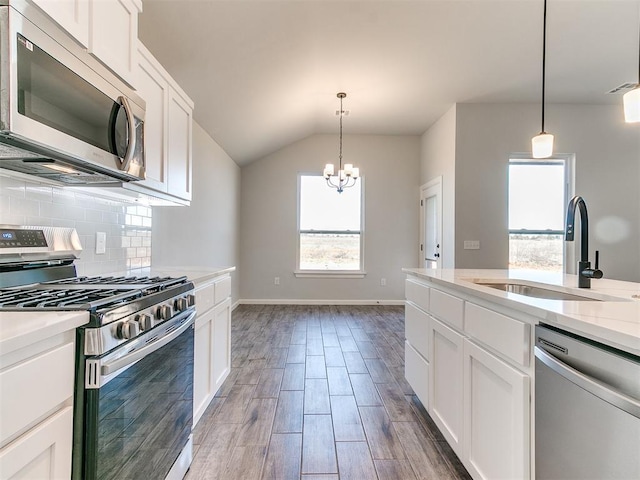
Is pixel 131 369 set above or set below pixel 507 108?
below

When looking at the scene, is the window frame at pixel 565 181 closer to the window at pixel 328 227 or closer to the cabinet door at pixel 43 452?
the window at pixel 328 227

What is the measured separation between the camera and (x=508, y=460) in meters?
1.16

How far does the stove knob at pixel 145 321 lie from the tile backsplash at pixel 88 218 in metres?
0.72

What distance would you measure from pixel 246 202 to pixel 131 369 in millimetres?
4853

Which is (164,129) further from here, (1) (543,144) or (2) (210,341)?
(1) (543,144)

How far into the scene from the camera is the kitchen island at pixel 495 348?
98 cm

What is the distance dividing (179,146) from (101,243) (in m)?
0.78

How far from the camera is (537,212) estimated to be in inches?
175

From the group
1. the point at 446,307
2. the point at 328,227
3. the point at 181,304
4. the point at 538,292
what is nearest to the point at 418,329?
the point at 446,307

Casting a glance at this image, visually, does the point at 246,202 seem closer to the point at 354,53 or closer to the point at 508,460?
the point at 354,53

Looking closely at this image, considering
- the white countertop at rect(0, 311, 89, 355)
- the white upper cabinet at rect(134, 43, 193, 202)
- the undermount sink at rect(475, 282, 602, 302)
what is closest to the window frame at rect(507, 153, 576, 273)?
the undermount sink at rect(475, 282, 602, 302)

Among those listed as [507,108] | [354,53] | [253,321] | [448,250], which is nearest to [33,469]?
[354,53]

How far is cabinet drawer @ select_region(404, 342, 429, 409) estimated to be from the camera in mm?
1980

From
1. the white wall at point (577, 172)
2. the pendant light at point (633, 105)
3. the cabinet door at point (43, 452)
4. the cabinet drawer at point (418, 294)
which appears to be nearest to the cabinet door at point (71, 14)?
the cabinet door at point (43, 452)
